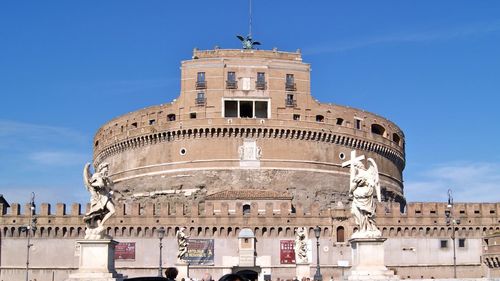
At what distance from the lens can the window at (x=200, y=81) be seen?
65688mm

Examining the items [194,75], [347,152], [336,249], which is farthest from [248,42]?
[336,249]

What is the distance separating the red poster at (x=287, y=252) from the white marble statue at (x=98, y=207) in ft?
132

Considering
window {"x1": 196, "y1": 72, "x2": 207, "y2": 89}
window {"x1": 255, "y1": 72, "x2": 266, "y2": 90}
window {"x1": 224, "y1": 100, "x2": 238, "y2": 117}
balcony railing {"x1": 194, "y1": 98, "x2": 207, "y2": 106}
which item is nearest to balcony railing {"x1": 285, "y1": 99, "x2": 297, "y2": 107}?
window {"x1": 255, "y1": 72, "x2": 266, "y2": 90}

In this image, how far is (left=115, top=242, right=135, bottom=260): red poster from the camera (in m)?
56.4

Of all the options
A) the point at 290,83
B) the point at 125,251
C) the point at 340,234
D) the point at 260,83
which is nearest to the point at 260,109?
the point at 260,83

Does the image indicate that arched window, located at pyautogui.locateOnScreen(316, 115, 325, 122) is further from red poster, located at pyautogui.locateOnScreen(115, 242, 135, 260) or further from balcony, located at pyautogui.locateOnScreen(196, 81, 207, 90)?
red poster, located at pyautogui.locateOnScreen(115, 242, 135, 260)

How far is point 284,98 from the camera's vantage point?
65.7 m

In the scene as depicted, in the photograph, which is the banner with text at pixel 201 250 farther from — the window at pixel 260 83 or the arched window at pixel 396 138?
the arched window at pixel 396 138

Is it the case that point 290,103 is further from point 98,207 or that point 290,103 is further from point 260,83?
point 98,207

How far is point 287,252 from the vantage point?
56.9 meters

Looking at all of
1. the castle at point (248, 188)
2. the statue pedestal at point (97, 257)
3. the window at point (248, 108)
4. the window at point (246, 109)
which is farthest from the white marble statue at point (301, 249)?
the statue pedestal at point (97, 257)

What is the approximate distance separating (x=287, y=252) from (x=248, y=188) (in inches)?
336

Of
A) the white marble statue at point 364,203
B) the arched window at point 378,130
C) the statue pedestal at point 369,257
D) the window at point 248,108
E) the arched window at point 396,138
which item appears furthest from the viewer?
the arched window at point 396,138

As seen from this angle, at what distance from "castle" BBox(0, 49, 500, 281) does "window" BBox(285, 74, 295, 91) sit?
118mm
